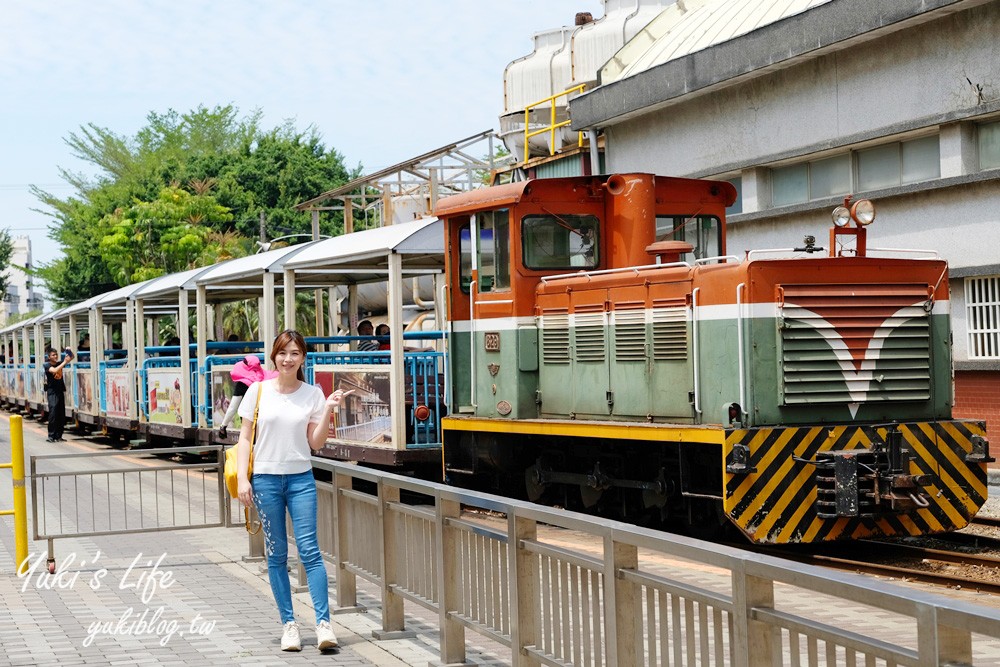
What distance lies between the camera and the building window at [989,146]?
16719 mm

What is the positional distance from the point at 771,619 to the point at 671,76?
61.1 ft

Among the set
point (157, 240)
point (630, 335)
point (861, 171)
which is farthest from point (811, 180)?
point (157, 240)

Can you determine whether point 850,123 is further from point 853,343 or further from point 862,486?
point 862,486

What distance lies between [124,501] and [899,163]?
11.9 metres

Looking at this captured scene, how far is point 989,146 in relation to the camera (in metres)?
16.9

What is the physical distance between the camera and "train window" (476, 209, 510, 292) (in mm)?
12898

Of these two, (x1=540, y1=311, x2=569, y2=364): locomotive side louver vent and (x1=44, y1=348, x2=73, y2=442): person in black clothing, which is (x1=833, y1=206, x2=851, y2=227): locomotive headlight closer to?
(x1=540, y1=311, x2=569, y2=364): locomotive side louver vent

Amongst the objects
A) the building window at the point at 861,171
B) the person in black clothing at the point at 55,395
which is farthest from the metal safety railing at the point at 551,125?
the person in black clothing at the point at 55,395

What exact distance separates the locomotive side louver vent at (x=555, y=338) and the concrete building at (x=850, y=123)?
269 inches

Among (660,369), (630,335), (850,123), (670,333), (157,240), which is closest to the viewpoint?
(670,333)

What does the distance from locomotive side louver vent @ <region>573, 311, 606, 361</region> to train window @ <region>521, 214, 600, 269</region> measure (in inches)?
28.8

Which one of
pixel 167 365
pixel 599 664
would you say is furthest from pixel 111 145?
pixel 599 664

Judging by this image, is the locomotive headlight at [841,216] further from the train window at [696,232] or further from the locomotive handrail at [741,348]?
the train window at [696,232]

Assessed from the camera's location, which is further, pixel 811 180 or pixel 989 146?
pixel 811 180
